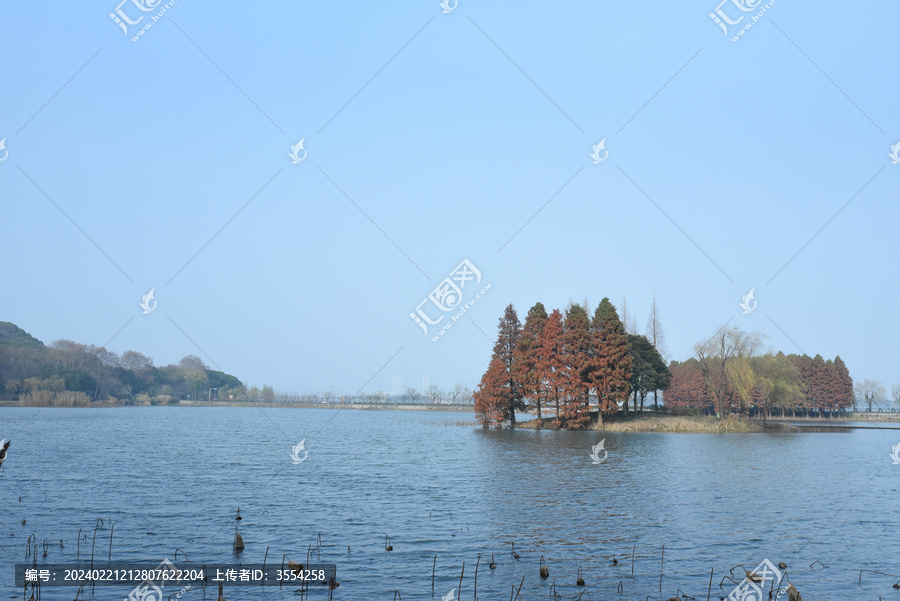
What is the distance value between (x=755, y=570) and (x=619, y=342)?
56380 mm

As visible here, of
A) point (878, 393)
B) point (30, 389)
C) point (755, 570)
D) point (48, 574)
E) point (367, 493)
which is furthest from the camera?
point (878, 393)

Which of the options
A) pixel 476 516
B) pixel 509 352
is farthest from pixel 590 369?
pixel 476 516

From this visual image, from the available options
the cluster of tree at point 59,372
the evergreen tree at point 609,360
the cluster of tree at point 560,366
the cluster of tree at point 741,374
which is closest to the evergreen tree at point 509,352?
the cluster of tree at point 560,366

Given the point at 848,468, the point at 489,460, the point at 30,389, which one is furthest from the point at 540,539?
the point at 30,389

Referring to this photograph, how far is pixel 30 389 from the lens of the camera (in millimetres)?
145625

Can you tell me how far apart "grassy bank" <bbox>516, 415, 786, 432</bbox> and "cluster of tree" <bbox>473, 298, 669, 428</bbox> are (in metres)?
1.82

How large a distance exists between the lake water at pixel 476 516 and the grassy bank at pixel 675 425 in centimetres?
2703

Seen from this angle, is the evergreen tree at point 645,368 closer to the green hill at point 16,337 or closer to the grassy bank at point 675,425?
the grassy bank at point 675,425

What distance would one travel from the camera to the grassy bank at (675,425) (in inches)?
2876

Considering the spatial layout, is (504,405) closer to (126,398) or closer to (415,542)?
(415,542)
